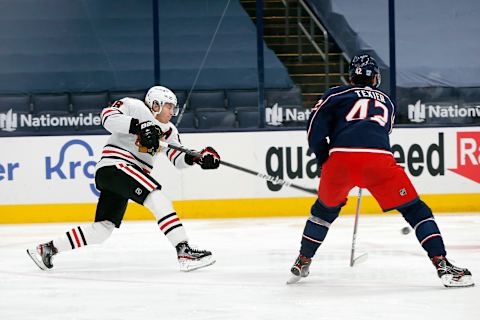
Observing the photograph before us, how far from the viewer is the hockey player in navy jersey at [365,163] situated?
425 cm

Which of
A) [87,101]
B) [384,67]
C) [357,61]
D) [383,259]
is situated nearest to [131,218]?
[87,101]

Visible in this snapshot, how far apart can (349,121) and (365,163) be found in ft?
0.65

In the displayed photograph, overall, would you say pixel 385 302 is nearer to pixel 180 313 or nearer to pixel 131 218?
pixel 180 313

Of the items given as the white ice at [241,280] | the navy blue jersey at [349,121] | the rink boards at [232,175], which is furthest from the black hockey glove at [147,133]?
the rink boards at [232,175]

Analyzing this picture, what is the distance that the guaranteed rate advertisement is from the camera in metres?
8.12

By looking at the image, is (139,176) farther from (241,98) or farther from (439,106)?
(439,106)

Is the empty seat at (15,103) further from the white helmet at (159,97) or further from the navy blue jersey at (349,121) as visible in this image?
the navy blue jersey at (349,121)

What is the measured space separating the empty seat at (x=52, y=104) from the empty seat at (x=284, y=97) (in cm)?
173

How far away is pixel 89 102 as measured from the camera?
8586 millimetres

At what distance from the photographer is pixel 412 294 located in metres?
4.10

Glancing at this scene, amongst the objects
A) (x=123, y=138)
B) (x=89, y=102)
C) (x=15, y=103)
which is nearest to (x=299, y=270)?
(x=123, y=138)

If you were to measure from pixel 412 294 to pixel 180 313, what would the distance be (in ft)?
3.28

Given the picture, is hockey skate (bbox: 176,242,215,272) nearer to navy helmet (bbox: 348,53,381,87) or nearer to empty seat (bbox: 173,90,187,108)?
navy helmet (bbox: 348,53,381,87)

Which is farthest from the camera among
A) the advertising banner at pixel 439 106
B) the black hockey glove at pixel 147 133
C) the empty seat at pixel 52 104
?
the advertising banner at pixel 439 106
